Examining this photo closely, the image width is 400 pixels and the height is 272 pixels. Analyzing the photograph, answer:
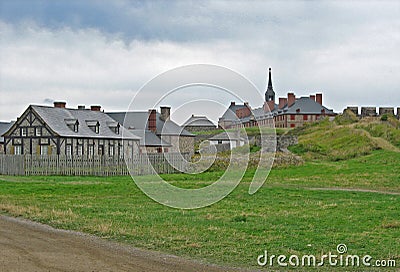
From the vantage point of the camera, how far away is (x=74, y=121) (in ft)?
194

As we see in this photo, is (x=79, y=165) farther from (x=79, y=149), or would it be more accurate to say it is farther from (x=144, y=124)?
(x=144, y=124)

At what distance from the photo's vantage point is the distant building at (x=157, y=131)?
244 feet

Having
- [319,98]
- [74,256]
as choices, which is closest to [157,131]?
[319,98]

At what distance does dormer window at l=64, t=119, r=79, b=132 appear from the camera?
5904 cm

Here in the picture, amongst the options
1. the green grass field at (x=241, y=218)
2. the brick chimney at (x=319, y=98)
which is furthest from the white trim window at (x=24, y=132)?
the brick chimney at (x=319, y=98)

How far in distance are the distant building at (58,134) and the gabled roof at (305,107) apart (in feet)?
143

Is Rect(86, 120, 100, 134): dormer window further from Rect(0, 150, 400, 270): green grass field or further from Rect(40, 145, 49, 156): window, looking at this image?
Rect(0, 150, 400, 270): green grass field

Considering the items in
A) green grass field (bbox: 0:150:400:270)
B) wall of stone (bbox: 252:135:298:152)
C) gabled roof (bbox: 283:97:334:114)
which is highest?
gabled roof (bbox: 283:97:334:114)

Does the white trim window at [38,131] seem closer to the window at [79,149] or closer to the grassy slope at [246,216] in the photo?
the window at [79,149]

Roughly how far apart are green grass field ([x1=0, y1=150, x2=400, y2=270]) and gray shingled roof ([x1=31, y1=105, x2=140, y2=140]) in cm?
2847

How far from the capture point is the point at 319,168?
124 feet

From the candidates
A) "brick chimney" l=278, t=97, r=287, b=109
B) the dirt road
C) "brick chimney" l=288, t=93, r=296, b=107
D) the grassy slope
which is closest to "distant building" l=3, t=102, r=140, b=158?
the grassy slope

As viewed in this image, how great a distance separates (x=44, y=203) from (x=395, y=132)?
34.1 m

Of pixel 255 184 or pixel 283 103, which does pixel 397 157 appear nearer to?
pixel 255 184
